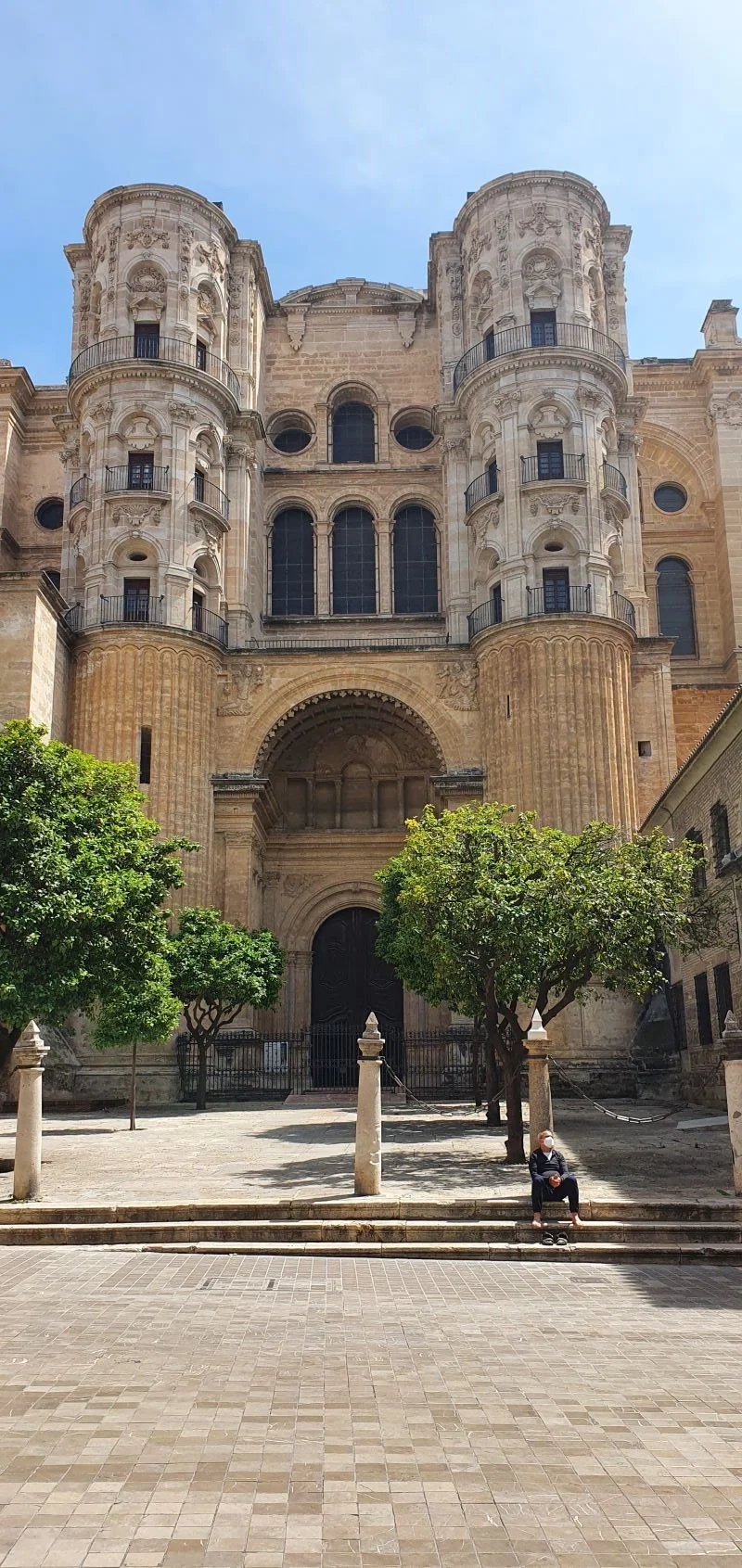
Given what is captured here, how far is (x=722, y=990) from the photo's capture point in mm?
20922

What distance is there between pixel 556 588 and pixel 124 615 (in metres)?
10.3

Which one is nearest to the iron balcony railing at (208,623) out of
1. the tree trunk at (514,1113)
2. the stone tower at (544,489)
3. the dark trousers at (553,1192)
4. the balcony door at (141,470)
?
the balcony door at (141,470)

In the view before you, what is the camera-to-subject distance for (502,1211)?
10.8m

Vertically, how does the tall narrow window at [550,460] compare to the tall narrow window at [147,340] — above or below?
below

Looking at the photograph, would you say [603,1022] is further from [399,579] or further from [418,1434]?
[418,1434]

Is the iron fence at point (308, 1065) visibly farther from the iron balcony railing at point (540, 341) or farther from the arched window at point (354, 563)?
the iron balcony railing at point (540, 341)

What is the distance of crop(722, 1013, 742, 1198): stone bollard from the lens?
37.1 feet

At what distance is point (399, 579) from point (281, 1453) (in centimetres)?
3097

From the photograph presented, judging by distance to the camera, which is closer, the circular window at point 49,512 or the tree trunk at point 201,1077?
the tree trunk at point 201,1077

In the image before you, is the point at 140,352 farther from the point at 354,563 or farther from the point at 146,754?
the point at 146,754

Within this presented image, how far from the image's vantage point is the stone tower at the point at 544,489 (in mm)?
28031

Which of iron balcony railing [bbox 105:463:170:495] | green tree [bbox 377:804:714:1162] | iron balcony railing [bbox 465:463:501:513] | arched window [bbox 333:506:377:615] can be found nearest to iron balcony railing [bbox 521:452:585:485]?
iron balcony railing [bbox 465:463:501:513]

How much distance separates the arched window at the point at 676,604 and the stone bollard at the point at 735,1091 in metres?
25.7

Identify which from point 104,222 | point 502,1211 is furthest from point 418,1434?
point 104,222
